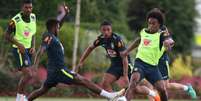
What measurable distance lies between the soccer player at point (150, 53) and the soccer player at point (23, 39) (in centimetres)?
230

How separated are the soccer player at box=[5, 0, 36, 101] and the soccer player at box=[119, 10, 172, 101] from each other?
2.30m

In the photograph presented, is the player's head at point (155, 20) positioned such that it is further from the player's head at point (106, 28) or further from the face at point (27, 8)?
the face at point (27, 8)

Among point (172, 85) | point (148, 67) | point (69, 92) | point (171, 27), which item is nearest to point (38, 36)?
point (69, 92)

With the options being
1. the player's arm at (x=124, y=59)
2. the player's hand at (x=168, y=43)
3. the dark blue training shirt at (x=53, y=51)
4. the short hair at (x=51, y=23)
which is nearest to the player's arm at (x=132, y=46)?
the player's arm at (x=124, y=59)

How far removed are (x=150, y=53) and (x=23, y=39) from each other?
9.89 ft

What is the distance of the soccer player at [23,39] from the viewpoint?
48.6ft

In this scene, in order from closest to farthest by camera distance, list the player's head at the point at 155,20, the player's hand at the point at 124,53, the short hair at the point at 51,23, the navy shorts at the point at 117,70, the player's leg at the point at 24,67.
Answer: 1. the player's head at the point at 155,20
2. the short hair at the point at 51,23
3. the player's hand at the point at 124,53
4. the player's leg at the point at 24,67
5. the navy shorts at the point at 117,70

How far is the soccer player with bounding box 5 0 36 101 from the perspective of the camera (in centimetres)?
1481

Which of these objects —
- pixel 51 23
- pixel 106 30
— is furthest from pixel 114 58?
pixel 51 23

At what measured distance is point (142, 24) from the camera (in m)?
49.6

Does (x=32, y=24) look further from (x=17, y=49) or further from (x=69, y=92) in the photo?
(x=69, y=92)

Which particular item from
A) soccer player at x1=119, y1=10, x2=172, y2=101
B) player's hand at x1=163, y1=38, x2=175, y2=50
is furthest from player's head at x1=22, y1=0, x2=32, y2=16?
player's hand at x1=163, y1=38, x2=175, y2=50

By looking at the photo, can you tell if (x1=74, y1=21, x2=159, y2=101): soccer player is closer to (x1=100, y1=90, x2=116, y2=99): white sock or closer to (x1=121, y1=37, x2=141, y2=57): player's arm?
(x1=121, y1=37, x2=141, y2=57): player's arm

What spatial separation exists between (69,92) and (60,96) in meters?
0.42
